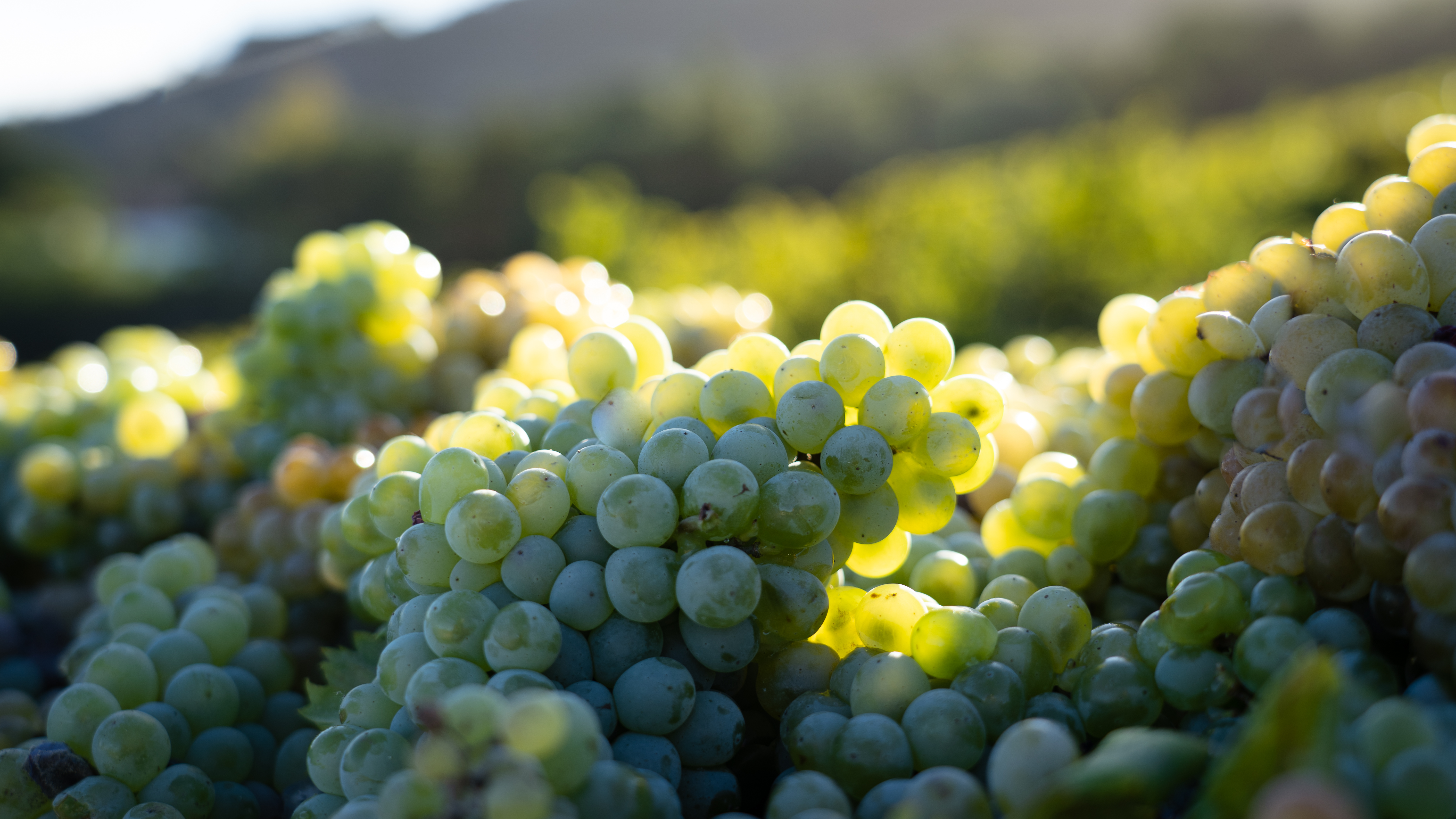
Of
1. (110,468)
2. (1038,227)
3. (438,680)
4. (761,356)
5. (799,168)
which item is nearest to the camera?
(438,680)

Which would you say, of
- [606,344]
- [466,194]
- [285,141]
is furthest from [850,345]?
[285,141]

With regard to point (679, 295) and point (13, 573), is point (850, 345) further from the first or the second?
point (13, 573)

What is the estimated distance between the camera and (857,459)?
758mm

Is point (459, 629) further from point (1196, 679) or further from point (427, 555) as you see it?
point (1196, 679)

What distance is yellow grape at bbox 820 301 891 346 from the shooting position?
2.88 feet

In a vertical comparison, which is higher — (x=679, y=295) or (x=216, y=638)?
(x=679, y=295)

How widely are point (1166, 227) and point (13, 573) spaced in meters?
3.89

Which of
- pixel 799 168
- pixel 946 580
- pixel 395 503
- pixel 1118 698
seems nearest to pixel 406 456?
pixel 395 503

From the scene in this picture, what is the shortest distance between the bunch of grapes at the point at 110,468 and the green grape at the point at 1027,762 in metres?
1.30

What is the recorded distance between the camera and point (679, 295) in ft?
5.74

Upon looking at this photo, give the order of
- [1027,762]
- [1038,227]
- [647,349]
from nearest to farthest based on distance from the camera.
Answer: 1. [1027,762]
2. [647,349]
3. [1038,227]

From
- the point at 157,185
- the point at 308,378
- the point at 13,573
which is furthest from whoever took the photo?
the point at 157,185

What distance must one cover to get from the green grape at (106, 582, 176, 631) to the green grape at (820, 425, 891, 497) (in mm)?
810

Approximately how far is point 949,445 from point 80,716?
0.84 metres
